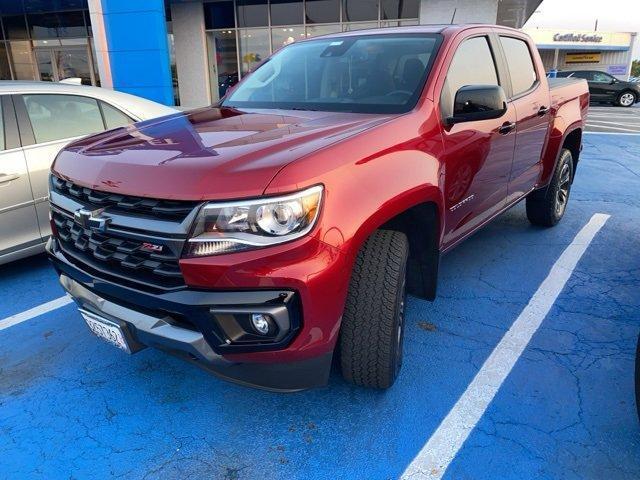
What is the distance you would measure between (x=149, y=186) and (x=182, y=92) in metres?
16.1

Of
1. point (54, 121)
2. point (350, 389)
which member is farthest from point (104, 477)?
point (54, 121)

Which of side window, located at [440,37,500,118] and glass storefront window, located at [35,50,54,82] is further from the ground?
side window, located at [440,37,500,118]

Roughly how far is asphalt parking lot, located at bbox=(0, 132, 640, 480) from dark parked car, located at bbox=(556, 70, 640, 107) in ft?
75.1

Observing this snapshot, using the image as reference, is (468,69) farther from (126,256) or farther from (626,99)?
(626,99)

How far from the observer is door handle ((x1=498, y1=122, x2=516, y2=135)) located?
10.9 ft

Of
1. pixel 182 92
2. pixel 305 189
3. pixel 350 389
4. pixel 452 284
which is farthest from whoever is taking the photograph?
pixel 182 92

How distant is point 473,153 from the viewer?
2.99m

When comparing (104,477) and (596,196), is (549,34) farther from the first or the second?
(104,477)

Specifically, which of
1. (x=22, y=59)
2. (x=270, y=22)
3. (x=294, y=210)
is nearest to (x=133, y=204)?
(x=294, y=210)

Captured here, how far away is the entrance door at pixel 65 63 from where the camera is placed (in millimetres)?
17734

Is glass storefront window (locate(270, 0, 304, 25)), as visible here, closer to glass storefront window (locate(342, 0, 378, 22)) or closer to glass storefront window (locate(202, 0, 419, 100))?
glass storefront window (locate(202, 0, 419, 100))

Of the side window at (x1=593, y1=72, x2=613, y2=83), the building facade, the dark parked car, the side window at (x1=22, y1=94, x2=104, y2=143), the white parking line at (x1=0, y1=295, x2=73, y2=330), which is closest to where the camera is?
the white parking line at (x1=0, y1=295, x2=73, y2=330)

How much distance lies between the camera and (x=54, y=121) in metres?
4.20

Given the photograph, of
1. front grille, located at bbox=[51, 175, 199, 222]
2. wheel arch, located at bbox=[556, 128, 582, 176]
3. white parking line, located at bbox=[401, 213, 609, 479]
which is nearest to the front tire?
wheel arch, located at bbox=[556, 128, 582, 176]
